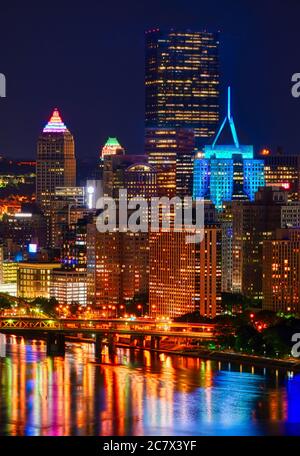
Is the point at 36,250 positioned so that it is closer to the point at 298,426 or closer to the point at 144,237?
the point at 144,237

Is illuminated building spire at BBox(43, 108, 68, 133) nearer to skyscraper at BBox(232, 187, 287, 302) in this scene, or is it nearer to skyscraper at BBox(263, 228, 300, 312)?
skyscraper at BBox(232, 187, 287, 302)

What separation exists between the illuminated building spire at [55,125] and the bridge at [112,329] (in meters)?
16.3

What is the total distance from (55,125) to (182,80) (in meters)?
3.36

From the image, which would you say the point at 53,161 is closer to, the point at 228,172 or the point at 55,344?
the point at 228,172

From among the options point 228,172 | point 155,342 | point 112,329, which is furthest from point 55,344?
point 228,172

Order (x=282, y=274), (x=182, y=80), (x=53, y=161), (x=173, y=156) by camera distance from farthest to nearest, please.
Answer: (x=53, y=161), (x=182, y=80), (x=173, y=156), (x=282, y=274)

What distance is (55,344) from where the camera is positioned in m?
29.3

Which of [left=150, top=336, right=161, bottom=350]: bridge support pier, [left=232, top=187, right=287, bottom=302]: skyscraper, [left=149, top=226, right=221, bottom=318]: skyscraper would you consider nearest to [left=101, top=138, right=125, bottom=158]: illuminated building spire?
[left=232, top=187, right=287, bottom=302]: skyscraper

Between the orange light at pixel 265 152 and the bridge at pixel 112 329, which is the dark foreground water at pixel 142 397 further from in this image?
the orange light at pixel 265 152

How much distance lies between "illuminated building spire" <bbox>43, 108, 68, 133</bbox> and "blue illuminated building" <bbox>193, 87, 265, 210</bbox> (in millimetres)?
5281

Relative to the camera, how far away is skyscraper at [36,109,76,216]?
4709 centimetres

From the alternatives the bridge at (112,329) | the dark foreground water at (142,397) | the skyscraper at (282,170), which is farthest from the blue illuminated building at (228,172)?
the dark foreground water at (142,397)

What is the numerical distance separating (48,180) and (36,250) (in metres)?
7.31

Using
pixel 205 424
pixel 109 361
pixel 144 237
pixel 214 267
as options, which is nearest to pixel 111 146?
pixel 144 237
